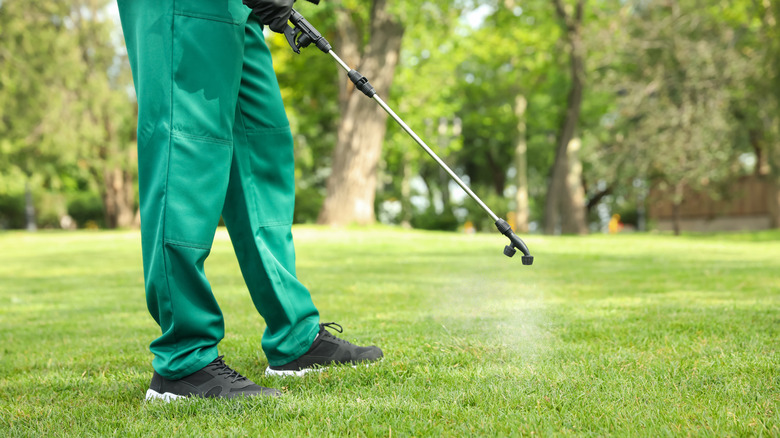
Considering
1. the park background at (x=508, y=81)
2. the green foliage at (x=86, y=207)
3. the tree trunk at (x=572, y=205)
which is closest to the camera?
the park background at (x=508, y=81)

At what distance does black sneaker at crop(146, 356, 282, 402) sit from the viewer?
2490mm

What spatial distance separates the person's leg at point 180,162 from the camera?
249 centimetres

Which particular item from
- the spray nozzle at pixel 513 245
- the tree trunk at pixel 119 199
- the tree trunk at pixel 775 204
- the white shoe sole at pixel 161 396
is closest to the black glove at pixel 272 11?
the spray nozzle at pixel 513 245

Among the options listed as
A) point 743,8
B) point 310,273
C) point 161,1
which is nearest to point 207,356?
point 161,1

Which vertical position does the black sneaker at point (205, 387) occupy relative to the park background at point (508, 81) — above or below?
below

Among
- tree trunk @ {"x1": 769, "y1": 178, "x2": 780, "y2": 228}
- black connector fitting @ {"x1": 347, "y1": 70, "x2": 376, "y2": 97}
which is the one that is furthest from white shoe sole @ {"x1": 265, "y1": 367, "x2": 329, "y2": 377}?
tree trunk @ {"x1": 769, "y1": 178, "x2": 780, "y2": 228}

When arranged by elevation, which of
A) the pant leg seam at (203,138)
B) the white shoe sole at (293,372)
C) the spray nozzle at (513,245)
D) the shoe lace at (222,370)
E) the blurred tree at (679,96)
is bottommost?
the white shoe sole at (293,372)

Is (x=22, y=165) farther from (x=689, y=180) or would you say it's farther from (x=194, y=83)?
(x=194, y=83)

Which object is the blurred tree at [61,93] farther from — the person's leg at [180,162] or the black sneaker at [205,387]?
the black sneaker at [205,387]

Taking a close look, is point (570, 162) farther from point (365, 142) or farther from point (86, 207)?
point (86, 207)

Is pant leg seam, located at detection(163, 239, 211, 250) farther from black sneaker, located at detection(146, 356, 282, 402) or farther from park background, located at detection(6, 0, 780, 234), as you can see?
park background, located at detection(6, 0, 780, 234)

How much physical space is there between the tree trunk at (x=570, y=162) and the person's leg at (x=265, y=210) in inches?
783

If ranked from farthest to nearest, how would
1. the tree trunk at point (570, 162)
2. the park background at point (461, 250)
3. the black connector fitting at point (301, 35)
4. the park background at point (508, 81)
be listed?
1. the tree trunk at point (570, 162)
2. the park background at point (508, 81)
3. the black connector fitting at point (301, 35)
4. the park background at point (461, 250)

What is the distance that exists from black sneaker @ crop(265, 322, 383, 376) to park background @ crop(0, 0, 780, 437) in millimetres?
87
